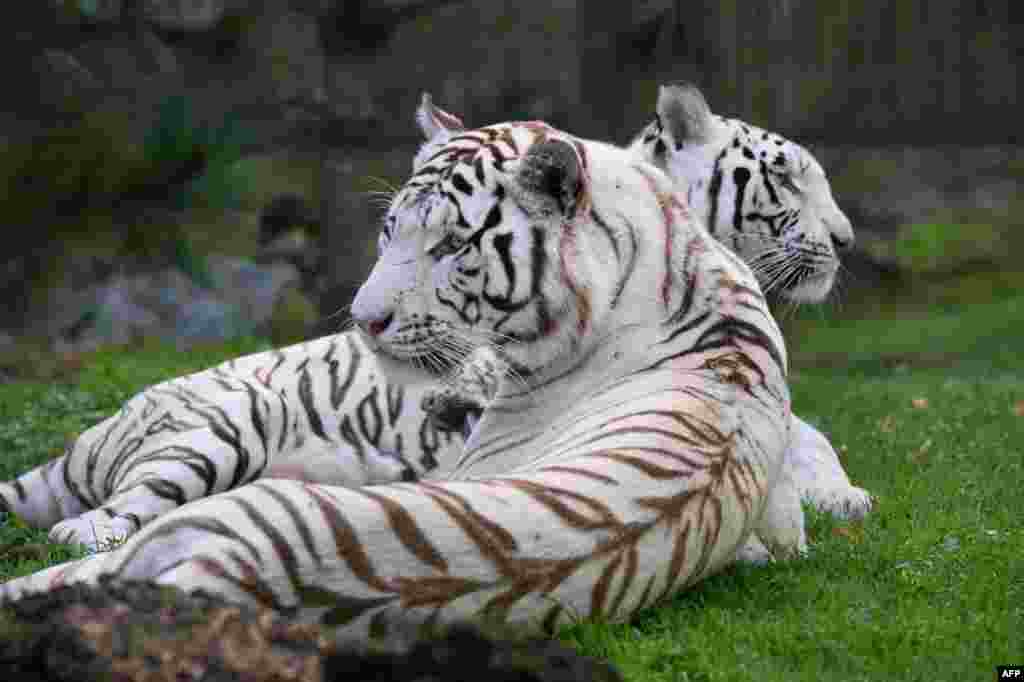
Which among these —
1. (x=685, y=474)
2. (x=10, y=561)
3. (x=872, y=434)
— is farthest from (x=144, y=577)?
(x=872, y=434)

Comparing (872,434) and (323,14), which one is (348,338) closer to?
(872,434)

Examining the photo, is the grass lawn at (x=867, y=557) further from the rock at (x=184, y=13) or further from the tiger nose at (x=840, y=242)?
the rock at (x=184, y=13)

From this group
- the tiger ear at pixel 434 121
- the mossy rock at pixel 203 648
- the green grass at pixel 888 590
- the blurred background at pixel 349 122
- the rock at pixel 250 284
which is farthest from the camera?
the rock at pixel 250 284

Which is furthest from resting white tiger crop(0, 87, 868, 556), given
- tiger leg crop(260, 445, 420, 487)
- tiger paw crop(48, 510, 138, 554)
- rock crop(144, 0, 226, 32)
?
rock crop(144, 0, 226, 32)

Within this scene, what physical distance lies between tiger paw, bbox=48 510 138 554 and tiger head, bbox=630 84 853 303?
7.31 ft

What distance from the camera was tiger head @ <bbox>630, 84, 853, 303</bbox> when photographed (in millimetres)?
5191

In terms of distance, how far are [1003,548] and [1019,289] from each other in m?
7.98

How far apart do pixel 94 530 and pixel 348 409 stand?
3.77 feet

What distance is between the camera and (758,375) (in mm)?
3648

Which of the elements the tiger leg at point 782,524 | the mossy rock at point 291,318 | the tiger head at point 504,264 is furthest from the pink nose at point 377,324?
the mossy rock at point 291,318

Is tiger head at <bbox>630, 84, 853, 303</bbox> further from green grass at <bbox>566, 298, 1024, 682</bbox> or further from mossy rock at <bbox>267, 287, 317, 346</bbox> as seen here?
mossy rock at <bbox>267, 287, 317, 346</bbox>

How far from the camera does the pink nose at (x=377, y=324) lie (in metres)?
3.58

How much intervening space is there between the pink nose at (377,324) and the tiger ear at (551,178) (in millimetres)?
444

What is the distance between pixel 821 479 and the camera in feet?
16.1
